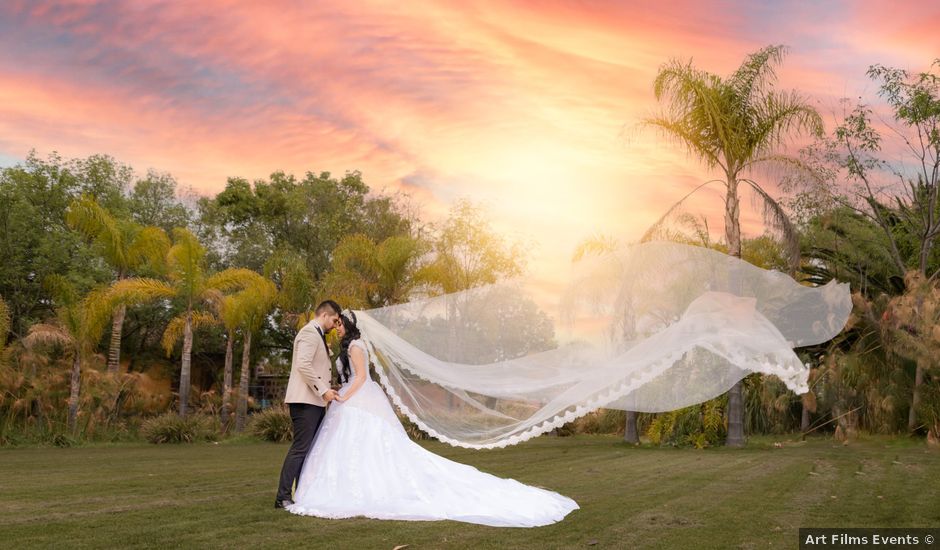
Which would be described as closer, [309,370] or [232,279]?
[309,370]

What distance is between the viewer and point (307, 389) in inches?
335

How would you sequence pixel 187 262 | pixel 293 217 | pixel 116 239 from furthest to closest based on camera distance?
pixel 293 217
pixel 187 262
pixel 116 239

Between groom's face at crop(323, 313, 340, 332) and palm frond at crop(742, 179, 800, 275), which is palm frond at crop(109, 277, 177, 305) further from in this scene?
palm frond at crop(742, 179, 800, 275)

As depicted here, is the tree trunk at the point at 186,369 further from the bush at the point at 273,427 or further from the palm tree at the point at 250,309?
the bush at the point at 273,427

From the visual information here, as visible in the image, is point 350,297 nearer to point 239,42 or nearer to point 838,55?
point 239,42

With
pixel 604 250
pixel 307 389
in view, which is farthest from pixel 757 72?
pixel 307 389

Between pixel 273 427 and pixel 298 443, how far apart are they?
16219mm

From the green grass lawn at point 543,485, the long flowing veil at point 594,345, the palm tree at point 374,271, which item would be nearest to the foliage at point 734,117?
the green grass lawn at point 543,485

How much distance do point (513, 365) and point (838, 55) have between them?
1488 cm

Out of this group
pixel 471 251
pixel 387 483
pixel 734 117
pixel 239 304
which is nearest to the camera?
pixel 387 483

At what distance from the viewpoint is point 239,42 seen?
20.8 m

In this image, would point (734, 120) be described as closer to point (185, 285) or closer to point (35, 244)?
point (185, 285)

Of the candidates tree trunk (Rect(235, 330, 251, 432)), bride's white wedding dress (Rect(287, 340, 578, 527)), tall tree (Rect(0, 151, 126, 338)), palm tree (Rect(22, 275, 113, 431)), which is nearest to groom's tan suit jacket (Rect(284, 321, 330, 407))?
bride's white wedding dress (Rect(287, 340, 578, 527))

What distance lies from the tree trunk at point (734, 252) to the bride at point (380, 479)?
44.5 feet
